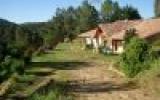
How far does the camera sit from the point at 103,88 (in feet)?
70.1

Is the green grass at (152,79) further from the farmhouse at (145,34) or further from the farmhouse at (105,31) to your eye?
the farmhouse at (105,31)

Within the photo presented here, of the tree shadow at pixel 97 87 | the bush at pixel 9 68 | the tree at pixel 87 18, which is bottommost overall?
the tree shadow at pixel 97 87

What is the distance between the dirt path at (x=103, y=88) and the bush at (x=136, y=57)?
2.63ft

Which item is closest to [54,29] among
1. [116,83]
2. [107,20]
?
[107,20]

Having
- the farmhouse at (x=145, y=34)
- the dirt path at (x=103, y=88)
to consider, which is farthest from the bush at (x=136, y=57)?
the farmhouse at (x=145, y=34)

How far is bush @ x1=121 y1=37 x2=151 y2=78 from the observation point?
2436cm

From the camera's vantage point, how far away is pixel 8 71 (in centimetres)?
2844

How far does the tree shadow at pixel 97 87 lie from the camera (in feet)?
67.2

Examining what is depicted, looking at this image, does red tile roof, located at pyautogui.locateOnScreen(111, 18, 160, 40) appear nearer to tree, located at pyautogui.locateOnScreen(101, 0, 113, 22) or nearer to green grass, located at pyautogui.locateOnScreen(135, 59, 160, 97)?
green grass, located at pyautogui.locateOnScreen(135, 59, 160, 97)

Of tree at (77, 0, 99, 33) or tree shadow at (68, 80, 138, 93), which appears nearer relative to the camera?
tree shadow at (68, 80, 138, 93)

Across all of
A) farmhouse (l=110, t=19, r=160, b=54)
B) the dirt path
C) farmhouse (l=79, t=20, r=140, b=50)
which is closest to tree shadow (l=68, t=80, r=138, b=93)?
the dirt path

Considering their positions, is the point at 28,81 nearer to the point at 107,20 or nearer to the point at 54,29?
the point at 54,29

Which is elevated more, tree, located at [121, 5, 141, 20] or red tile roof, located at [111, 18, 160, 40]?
tree, located at [121, 5, 141, 20]

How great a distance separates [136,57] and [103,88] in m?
4.20
